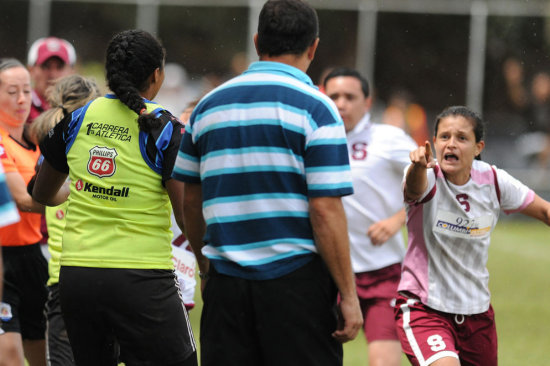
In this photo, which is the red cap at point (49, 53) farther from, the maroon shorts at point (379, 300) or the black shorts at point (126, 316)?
the black shorts at point (126, 316)

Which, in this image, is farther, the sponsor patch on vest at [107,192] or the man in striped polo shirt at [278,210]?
the sponsor patch on vest at [107,192]

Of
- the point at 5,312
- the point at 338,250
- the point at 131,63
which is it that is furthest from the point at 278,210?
the point at 5,312

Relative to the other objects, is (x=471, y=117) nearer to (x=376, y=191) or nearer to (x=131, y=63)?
(x=376, y=191)

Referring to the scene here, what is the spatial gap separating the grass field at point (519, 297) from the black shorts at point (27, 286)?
10.1 feet

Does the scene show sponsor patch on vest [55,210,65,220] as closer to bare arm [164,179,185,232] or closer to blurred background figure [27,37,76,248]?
bare arm [164,179,185,232]

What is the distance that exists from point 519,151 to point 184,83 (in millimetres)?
9420

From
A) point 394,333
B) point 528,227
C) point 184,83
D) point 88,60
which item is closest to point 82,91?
point 394,333

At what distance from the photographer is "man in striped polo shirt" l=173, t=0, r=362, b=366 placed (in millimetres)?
3887

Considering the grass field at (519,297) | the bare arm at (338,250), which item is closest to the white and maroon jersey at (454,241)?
the bare arm at (338,250)

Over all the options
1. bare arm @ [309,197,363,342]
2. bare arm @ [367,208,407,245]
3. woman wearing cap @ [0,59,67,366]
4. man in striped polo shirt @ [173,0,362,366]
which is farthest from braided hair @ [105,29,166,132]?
bare arm @ [367,208,407,245]

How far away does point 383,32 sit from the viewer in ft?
90.8

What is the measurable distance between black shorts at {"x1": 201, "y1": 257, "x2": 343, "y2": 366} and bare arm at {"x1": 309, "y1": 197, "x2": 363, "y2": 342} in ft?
0.22

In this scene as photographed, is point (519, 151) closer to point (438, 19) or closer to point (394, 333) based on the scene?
point (438, 19)

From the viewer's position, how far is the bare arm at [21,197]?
5293mm
